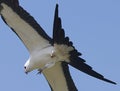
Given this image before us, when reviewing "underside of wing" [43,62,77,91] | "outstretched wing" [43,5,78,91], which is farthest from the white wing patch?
"underside of wing" [43,62,77,91]

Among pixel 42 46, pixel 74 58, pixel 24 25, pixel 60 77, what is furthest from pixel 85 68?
pixel 60 77

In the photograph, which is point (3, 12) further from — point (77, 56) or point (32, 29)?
point (77, 56)

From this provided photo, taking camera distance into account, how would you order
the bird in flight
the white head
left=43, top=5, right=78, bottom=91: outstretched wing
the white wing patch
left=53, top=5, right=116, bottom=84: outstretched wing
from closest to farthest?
left=53, top=5, right=116, bottom=84: outstretched wing
the bird in flight
the white wing patch
the white head
left=43, top=5, right=78, bottom=91: outstretched wing

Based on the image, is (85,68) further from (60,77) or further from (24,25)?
(60,77)

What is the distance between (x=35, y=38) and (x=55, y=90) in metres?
2.61

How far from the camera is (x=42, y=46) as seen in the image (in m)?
29.8

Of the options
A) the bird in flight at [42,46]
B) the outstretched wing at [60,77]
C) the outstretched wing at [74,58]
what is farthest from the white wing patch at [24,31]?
the outstretched wing at [74,58]

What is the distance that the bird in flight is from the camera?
2839 centimetres

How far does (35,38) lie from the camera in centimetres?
3006

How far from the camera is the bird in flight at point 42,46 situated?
2839 centimetres

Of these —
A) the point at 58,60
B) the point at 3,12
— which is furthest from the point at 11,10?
the point at 58,60

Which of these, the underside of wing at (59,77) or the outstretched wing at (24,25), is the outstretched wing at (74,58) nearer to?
the outstretched wing at (24,25)

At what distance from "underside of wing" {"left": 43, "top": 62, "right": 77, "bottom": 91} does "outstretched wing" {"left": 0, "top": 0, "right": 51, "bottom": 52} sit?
1.20 meters

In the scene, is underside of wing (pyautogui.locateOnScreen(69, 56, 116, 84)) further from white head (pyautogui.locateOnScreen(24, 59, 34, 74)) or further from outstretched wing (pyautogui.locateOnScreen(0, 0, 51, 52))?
white head (pyautogui.locateOnScreen(24, 59, 34, 74))
